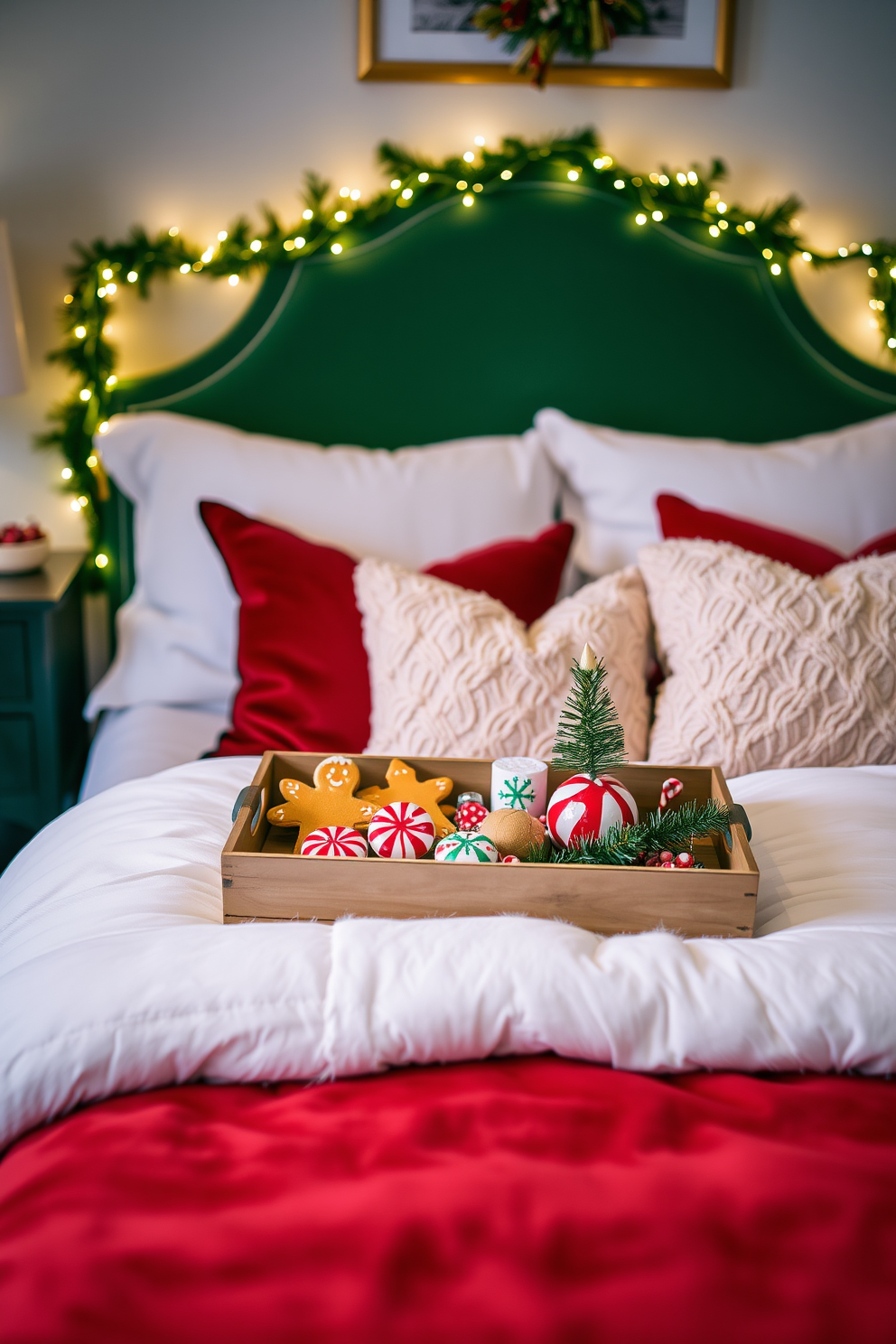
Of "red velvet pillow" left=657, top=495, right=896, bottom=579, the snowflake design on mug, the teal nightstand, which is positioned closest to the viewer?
the snowflake design on mug

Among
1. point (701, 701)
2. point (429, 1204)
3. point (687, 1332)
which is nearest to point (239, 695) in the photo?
point (701, 701)

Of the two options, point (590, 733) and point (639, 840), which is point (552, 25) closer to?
point (590, 733)

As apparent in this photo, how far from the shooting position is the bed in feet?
2.23

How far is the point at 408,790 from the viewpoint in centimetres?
128

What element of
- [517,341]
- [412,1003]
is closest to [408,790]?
[412,1003]

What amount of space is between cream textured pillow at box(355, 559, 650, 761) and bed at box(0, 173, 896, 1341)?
0.25m

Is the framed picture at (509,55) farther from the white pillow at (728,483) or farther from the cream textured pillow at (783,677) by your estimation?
the cream textured pillow at (783,677)

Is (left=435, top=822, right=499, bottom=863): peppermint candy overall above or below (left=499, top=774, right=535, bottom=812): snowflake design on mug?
below

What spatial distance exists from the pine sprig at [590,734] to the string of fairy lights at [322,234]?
1.34m

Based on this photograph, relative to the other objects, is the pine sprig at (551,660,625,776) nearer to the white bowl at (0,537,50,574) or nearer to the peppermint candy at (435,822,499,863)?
the peppermint candy at (435,822,499,863)

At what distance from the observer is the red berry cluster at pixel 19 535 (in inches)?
78.4

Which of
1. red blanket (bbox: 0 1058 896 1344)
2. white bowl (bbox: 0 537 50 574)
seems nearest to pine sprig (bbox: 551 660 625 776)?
red blanket (bbox: 0 1058 896 1344)

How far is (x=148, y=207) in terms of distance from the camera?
213 cm

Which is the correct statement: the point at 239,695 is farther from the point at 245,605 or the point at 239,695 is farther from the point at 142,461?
the point at 142,461
